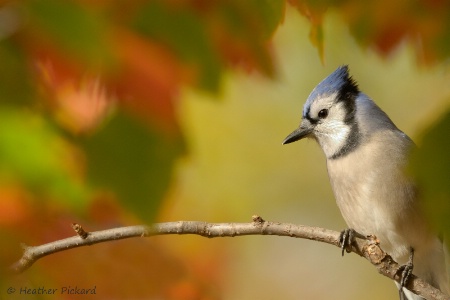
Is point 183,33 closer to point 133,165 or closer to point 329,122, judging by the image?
point 133,165

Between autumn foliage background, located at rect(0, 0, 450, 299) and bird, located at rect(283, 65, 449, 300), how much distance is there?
0.50 feet

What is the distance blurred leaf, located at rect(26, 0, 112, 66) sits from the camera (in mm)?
532

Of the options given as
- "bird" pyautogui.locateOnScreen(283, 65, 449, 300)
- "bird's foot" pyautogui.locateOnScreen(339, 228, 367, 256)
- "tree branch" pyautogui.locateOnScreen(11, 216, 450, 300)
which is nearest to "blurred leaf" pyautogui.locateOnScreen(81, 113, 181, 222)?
"tree branch" pyautogui.locateOnScreen(11, 216, 450, 300)

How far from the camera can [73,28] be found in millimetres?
538

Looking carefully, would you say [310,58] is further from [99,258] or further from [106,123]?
[106,123]

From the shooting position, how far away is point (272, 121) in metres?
2.06

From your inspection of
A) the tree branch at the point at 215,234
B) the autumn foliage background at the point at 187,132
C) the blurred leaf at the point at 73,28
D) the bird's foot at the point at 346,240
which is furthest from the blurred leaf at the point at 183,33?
the bird's foot at the point at 346,240

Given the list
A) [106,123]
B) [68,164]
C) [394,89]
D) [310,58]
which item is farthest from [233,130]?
[106,123]

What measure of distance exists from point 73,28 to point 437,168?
31cm

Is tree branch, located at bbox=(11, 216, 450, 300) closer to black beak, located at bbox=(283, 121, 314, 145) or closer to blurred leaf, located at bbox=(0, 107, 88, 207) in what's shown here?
blurred leaf, located at bbox=(0, 107, 88, 207)

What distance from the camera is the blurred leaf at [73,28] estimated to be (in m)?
0.53

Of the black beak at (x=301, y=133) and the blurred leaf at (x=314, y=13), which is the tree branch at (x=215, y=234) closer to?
the blurred leaf at (x=314, y=13)

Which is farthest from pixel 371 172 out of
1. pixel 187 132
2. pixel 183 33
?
pixel 183 33

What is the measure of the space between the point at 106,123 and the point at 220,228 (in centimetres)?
33
